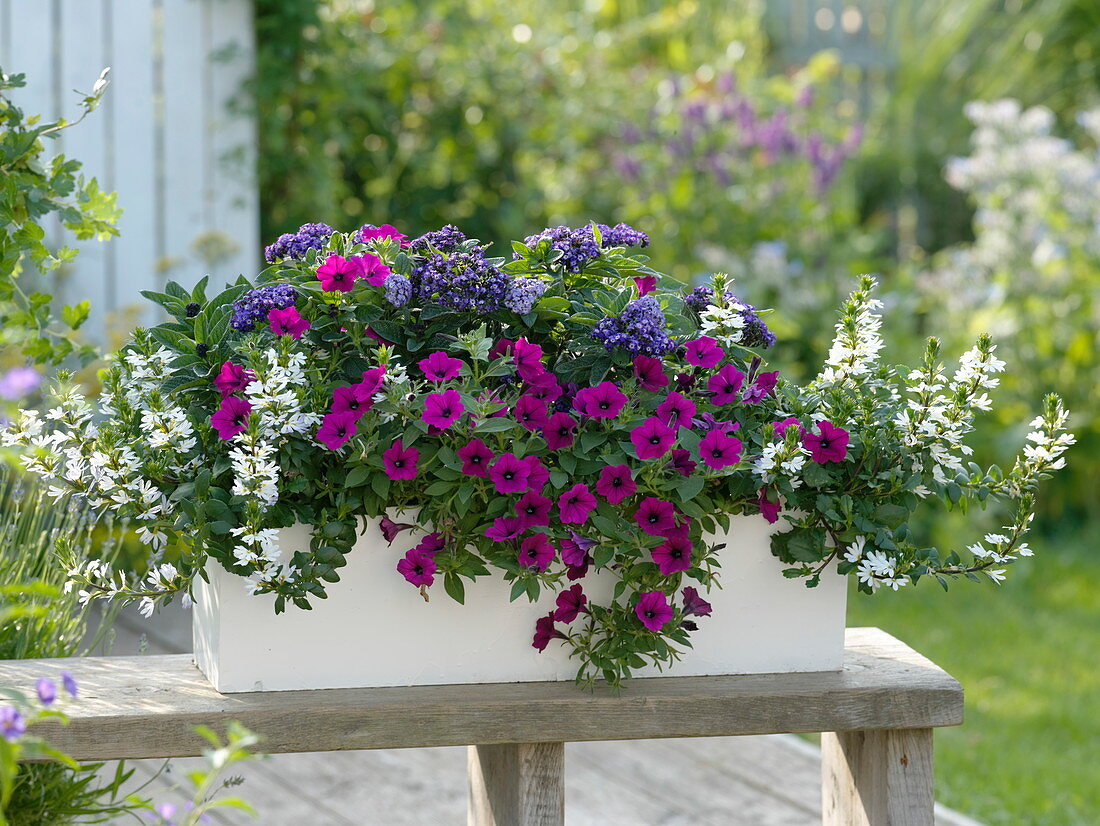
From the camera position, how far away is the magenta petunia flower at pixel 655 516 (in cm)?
131

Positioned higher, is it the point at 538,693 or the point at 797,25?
the point at 797,25

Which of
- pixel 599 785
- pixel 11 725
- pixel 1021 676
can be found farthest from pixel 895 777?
pixel 1021 676

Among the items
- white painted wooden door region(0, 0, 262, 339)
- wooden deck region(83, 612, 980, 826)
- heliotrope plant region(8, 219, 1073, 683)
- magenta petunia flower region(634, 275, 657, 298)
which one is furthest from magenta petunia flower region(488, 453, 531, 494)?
white painted wooden door region(0, 0, 262, 339)

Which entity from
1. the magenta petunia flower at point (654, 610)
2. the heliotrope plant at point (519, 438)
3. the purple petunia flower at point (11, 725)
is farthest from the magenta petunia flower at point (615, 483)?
the purple petunia flower at point (11, 725)

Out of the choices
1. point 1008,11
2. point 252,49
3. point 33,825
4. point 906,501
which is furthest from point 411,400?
point 1008,11

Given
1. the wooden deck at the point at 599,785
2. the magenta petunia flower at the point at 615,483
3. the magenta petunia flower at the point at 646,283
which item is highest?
the magenta petunia flower at the point at 646,283

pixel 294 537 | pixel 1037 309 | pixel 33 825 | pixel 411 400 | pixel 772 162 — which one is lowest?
pixel 33 825

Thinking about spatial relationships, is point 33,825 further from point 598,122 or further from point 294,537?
point 598,122

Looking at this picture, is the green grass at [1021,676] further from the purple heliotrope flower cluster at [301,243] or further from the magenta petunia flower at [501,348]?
the purple heliotrope flower cluster at [301,243]

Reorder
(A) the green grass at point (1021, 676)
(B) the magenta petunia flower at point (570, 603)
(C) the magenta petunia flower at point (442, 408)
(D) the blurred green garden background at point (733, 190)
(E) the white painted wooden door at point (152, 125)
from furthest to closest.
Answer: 1. (D) the blurred green garden background at point (733, 190)
2. (E) the white painted wooden door at point (152, 125)
3. (A) the green grass at point (1021, 676)
4. (B) the magenta petunia flower at point (570, 603)
5. (C) the magenta petunia flower at point (442, 408)

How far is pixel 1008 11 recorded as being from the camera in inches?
280

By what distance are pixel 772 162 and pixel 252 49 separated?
6.53 feet

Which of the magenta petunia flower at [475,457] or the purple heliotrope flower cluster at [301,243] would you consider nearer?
the magenta petunia flower at [475,457]

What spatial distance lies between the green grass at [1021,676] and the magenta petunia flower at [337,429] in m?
1.71
